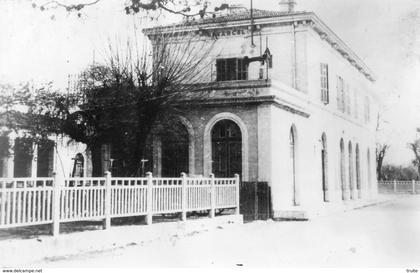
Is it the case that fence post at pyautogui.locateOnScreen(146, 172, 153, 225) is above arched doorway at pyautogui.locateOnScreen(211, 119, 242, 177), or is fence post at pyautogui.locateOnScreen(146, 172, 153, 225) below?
below

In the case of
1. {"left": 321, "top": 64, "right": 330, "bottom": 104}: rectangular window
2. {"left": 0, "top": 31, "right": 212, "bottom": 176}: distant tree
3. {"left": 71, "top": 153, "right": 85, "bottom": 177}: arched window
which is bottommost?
{"left": 71, "top": 153, "right": 85, "bottom": 177}: arched window

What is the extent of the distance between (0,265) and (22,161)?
15080mm

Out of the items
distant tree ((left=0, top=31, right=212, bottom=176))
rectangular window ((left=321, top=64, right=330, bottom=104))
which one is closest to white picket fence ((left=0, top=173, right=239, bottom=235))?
distant tree ((left=0, top=31, right=212, bottom=176))

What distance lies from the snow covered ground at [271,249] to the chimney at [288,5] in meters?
13.1

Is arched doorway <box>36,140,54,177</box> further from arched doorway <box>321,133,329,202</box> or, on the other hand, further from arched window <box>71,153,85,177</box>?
arched doorway <box>321,133,329,202</box>

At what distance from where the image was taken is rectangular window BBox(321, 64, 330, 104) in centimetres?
2320

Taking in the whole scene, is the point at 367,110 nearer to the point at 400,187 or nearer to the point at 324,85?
the point at 324,85

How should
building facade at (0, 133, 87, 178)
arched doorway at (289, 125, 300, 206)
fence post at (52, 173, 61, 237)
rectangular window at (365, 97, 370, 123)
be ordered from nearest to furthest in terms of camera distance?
fence post at (52, 173, 61, 237) < building facade at (0, 133, 87, 178) < arched doorway at (289, 125, 300, 206) < rectangular window at (365, 97, 370, 123)

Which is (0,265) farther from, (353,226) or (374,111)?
(374,111)

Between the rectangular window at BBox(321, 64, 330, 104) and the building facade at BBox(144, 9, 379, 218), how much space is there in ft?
0.14

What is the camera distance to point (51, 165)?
24.9m

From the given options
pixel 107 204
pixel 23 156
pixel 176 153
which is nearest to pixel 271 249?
pixel 107 204

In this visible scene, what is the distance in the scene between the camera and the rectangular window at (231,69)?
21969mm

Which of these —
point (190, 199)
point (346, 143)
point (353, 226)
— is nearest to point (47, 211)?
point (190, 199)
